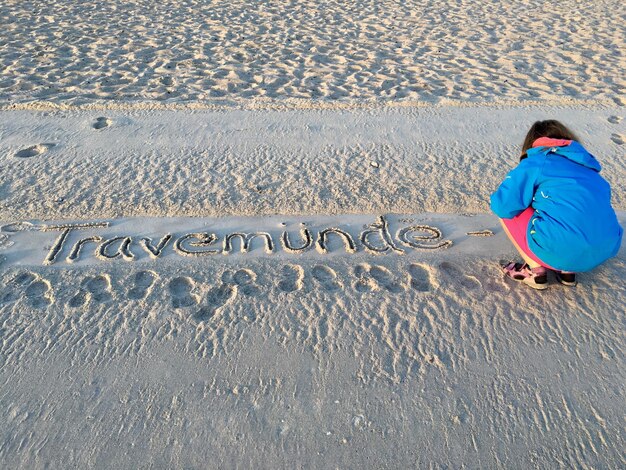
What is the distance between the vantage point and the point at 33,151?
13.6 feet

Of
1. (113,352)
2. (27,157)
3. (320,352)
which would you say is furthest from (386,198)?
(27,157)

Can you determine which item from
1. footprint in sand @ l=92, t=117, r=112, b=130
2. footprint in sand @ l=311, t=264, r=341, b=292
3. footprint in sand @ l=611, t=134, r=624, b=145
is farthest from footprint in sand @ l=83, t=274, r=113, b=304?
footprint in sand @ l=611, t=134, r=624, b=145

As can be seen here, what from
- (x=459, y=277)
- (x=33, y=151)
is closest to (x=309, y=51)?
(x=33, y=151)

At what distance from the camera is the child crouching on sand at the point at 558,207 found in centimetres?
253

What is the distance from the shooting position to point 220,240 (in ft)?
10.6

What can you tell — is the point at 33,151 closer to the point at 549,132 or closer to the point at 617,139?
the point at 549,132

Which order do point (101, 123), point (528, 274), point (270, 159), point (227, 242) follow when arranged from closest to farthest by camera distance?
point (528, 274) < point (227, 242) < point (270, 159) < point (101, 123)

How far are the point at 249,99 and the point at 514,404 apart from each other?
3.88 metres

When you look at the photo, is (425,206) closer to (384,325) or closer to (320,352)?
Answer: (384,325)

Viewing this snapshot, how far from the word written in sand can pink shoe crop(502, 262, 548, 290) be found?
0.40 meters

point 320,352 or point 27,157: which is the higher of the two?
point 320,352

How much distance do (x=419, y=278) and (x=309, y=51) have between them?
4.67m

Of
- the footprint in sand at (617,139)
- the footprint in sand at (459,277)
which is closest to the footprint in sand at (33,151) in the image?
the footprint in sand at (459,277)

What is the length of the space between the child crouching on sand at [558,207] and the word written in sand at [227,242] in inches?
22.8
